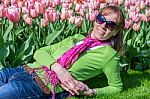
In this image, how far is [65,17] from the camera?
5.41 meters

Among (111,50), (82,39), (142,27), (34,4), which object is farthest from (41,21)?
(142,27)

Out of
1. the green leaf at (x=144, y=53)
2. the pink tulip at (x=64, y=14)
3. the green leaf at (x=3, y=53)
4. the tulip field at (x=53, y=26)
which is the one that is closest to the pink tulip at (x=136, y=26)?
the tulip field at (x=53, y=26)

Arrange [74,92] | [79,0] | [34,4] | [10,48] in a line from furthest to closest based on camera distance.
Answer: [79,0] → [34,4] → [10,48] → [74,92]

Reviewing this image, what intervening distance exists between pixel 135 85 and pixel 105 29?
1.01m

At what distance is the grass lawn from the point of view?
15.0ft

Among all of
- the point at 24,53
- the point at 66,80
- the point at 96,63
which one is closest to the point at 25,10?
the point at 24,53

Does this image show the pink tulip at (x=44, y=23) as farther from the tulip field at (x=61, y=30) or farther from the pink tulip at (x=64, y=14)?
the pink tulip at (x=64, y=14)

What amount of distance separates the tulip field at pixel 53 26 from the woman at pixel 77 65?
0.61 m

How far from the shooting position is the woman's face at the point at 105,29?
4.27 m

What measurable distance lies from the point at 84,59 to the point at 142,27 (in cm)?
188

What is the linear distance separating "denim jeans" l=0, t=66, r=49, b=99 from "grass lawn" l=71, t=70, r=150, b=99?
→ 636mm

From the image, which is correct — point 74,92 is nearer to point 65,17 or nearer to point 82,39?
point 82,39

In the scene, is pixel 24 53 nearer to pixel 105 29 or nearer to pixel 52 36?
pixel 52 36

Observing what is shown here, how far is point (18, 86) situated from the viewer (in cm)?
410
